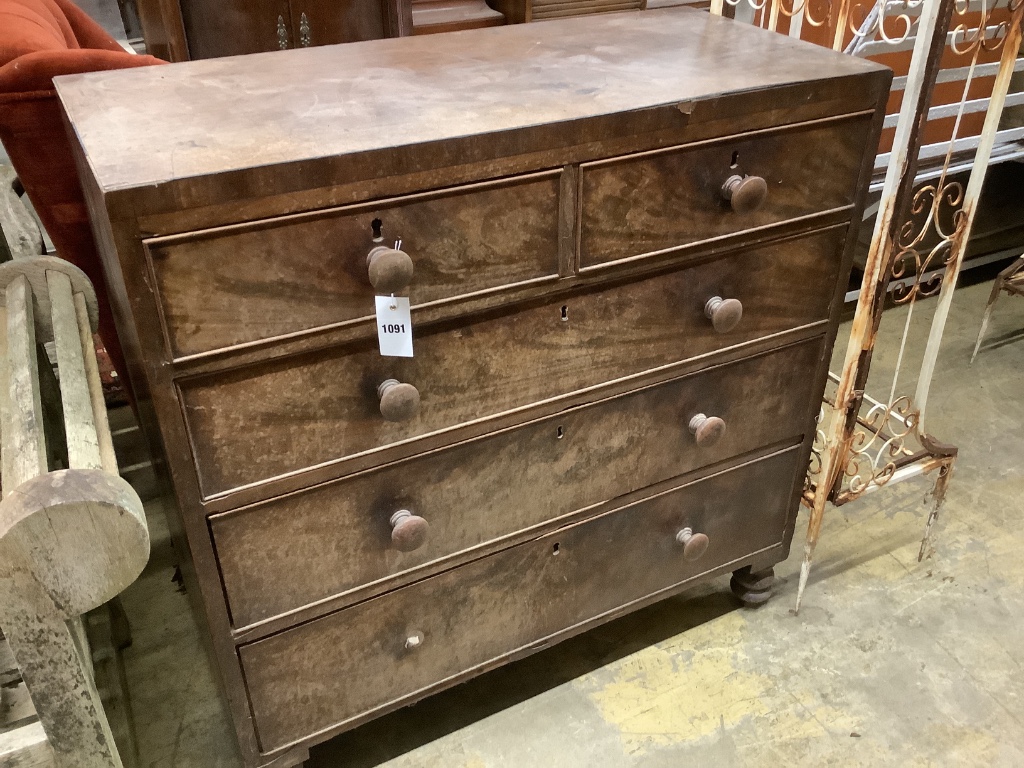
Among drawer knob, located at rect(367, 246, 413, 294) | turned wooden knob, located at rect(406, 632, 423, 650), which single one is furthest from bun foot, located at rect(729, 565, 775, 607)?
drawer knob, located at rect(367, 246, 413, 294)

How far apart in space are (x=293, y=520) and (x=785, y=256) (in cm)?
82

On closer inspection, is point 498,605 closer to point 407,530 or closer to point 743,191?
point 407,530

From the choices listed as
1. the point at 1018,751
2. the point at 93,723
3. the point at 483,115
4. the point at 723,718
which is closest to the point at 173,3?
the point at 483,115

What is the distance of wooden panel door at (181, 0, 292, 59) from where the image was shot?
235cm

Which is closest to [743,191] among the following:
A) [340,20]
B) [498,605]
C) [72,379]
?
[498,605]

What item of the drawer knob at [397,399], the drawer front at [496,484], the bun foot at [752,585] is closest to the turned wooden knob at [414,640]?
the drawer front at [496,484]

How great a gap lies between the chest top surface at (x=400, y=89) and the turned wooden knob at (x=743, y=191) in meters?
0.12

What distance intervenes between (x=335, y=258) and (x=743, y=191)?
0.55 m

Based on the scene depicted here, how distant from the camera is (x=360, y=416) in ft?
3.49

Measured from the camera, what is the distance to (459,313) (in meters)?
1.05

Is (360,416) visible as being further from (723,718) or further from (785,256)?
(723,718)

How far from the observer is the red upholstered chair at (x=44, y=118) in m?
1.14

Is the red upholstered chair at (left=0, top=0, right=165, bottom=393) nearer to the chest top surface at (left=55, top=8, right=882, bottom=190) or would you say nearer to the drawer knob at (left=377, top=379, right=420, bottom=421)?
the chest top surface at (left=55, top=8, right=882, bottom=190)

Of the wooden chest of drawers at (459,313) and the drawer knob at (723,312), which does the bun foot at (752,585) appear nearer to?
the wooden chest of drawers at (459,313)
